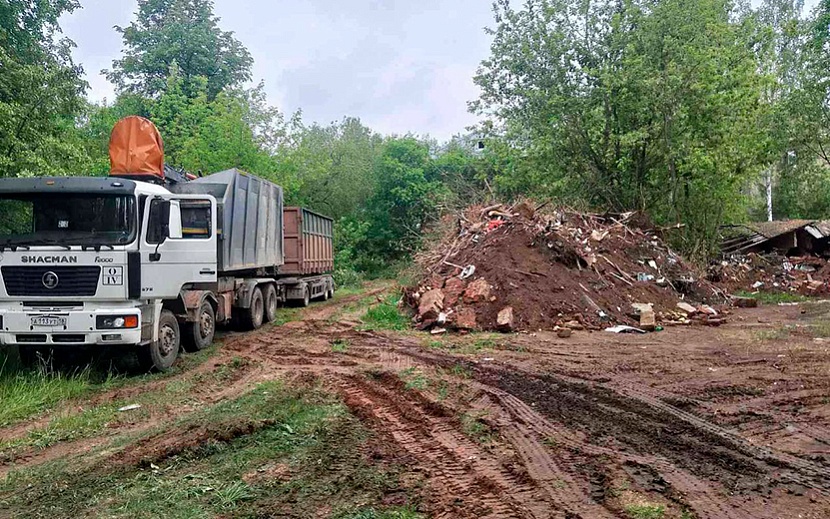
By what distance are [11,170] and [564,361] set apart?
10388 millimetres

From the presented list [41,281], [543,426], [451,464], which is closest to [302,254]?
[41,281]

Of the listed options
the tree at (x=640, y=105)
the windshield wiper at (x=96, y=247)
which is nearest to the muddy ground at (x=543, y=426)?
the windshield wiper at (x=96, y=247)

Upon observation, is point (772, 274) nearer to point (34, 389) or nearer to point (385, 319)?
point (385, 319)

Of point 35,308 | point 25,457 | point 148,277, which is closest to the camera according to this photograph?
point 25,457

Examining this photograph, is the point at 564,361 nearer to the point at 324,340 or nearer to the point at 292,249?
the point at 324,340

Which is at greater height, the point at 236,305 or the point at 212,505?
the point at 236,305

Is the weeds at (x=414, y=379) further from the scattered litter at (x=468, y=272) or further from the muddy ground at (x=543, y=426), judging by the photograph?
the scattered litter at (x=468, y=272)

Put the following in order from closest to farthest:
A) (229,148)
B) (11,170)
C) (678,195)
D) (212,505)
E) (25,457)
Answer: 1. (212,505)
2. (25,457)
3. (11,170)
4. (678,195)
5. (229,148)

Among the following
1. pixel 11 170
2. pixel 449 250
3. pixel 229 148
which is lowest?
pixel 449 250

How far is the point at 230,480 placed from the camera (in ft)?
15.3

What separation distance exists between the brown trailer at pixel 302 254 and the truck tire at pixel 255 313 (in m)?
3.20

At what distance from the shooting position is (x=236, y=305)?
13195 mm

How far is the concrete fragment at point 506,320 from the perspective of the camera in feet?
41.9

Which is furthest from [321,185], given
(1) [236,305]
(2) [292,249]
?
(1) [236,305]
